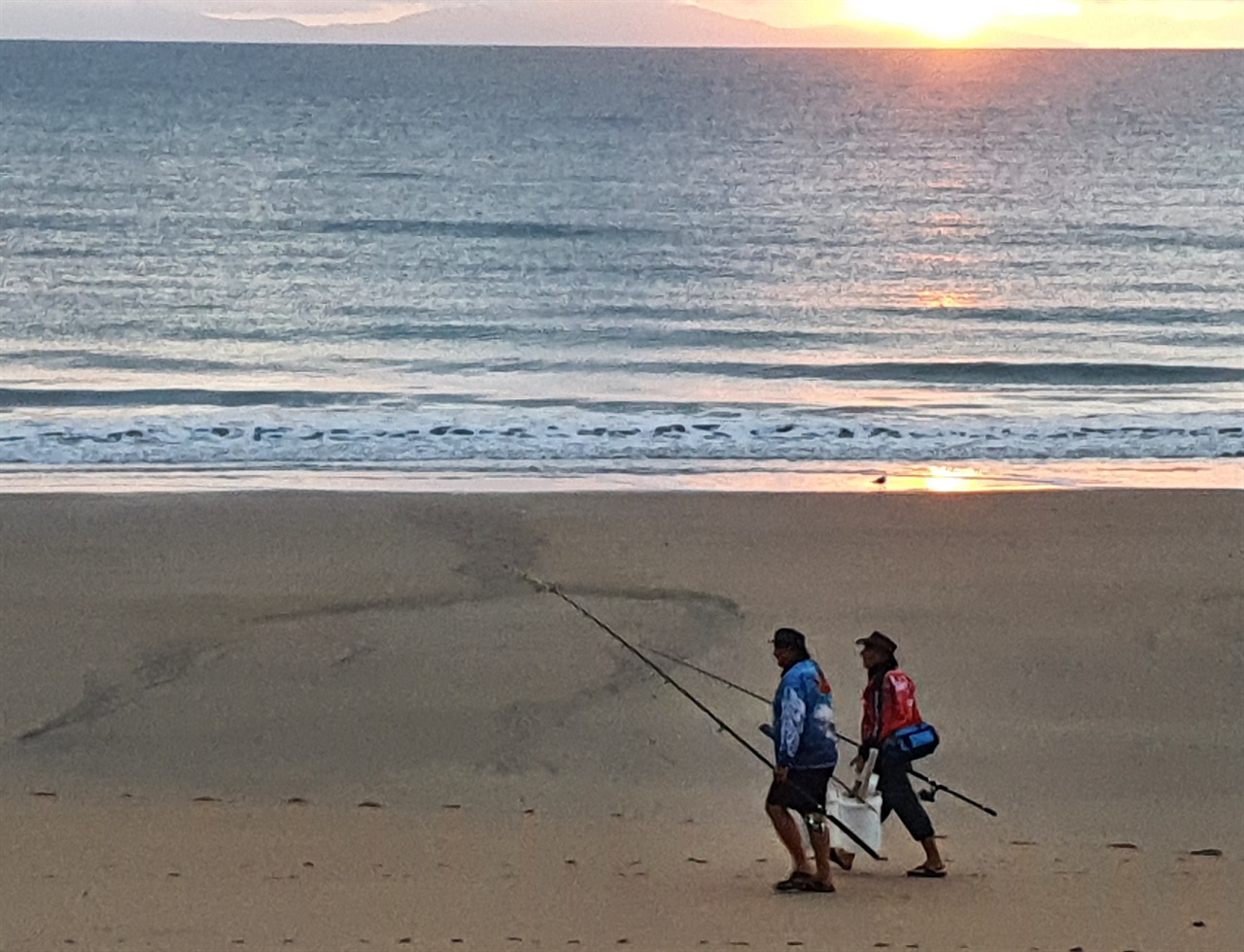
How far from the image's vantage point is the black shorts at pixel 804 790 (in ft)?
21.6

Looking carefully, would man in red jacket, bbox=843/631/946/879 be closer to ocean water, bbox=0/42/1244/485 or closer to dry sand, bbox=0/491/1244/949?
dry sand, bbox=0/491/1244/949

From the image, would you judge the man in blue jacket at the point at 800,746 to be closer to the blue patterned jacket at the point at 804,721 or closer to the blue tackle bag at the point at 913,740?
the blue patterned jacket at the point at 804,721

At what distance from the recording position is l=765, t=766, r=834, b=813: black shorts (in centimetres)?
659

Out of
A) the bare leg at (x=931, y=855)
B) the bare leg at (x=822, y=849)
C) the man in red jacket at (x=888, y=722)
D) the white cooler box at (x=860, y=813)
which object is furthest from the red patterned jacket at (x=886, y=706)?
the bare leg at (x=931, y=855)

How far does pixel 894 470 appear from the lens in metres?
16.8

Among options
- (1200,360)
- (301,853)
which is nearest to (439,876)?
(301,853)

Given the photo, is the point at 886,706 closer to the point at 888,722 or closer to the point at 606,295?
the point at 888,722

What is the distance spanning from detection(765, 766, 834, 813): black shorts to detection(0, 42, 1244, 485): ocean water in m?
10.0

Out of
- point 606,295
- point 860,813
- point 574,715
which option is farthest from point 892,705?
point 606,295

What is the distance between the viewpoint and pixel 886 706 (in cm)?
678

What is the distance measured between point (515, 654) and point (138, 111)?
76601 mm

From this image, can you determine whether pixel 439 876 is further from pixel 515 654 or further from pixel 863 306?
pixel 863 306

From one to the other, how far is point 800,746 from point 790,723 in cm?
11

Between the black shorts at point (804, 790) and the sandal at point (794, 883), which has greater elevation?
the black shorts at point (804, 790)
